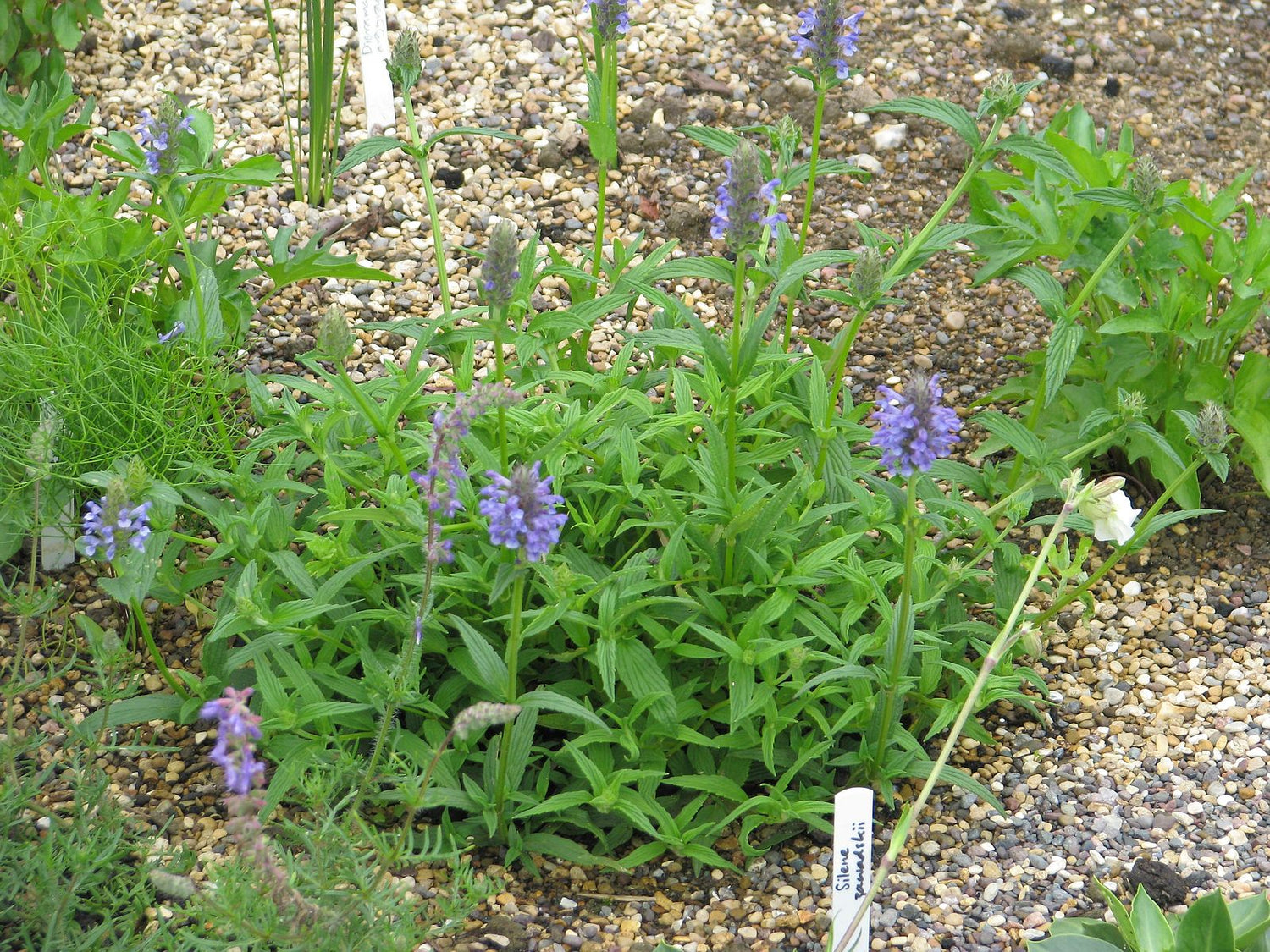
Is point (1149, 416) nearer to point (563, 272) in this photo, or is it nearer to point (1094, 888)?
point (1094, 888)

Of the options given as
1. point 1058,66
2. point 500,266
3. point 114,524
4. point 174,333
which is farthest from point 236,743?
point 1058,66

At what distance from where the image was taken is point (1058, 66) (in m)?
4.68

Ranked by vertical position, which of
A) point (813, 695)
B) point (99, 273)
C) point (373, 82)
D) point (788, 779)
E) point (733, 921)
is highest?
point (373, 82)

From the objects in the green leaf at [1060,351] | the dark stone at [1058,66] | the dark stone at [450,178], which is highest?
the dark stone at [1058,66]

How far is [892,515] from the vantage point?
2.80 metres

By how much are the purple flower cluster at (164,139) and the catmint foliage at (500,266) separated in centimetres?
92

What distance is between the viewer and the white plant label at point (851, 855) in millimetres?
2045

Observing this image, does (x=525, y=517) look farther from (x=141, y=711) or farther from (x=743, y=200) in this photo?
(x=141, y=711)

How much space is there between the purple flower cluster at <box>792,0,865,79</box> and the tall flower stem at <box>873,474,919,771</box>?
882mm

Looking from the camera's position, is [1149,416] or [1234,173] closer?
[1149,416]

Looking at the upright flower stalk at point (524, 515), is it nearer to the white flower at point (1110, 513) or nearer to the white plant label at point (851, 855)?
the white plant label at point (851, 855)

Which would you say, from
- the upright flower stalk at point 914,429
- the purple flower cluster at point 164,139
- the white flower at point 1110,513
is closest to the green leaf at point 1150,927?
the white flower at point 1110,513

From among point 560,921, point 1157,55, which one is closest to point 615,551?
point 560,921

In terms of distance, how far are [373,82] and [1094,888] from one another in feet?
10.4
